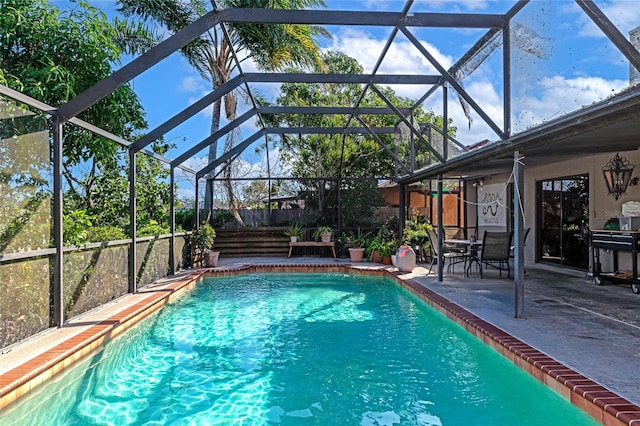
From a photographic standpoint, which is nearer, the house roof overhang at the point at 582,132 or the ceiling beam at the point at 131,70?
the house roof overhang at the point at 582,132

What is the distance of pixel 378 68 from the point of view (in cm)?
763

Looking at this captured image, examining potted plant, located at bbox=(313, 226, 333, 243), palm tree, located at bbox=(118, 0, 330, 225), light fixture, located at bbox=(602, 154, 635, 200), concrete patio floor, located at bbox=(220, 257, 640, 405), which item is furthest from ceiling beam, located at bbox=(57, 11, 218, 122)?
potted plant, located at bbox=(313, 226, 333, 243)

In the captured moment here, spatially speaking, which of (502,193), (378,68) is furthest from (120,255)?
(502,193)

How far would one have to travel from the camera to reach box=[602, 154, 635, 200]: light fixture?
722cm

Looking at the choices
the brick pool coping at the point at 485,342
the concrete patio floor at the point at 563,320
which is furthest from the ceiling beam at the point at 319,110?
the brick pool coping at the point at 485,342

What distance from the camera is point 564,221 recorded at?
9.00 metres

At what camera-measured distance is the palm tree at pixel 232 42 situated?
10.7 m

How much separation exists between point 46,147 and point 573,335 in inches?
233

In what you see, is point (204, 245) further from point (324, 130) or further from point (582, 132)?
point (582, 132)

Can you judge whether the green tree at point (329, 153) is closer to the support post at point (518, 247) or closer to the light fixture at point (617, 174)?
the light fixture at point (617, 174)

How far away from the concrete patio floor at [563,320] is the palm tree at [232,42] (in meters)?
6.82

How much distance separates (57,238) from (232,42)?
897 centimetres

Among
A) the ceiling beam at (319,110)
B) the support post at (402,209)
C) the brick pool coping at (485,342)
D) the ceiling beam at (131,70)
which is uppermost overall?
the ceiling beam at (319,110)

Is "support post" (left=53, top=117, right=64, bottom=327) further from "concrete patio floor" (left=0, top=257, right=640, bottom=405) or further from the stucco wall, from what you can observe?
the stucco wall
